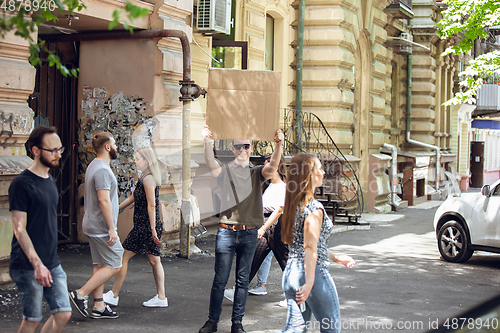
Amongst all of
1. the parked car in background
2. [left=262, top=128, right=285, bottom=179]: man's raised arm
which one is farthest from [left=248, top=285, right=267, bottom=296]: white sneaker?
the parked car in background

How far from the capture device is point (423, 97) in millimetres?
23031

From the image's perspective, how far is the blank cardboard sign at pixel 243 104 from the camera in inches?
194

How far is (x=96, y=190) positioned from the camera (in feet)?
17.1

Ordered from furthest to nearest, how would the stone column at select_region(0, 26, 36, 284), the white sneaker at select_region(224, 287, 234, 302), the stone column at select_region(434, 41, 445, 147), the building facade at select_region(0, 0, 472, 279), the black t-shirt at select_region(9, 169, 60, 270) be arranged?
the stone column at select_region(434, 41, 445, 147) < the building facade at select_region(0, 0, 472, 279) < the white sneaker at select_region(224, 287, 234, 302) < the stone column at select_region(0, 26, 36, 284) < the black t-shirt at select_region(9, 169, 60, 270)

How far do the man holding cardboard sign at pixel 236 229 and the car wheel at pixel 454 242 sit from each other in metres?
5.32

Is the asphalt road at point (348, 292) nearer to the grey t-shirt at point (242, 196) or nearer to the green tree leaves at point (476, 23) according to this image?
the grey t-shirt at point (242, 196)

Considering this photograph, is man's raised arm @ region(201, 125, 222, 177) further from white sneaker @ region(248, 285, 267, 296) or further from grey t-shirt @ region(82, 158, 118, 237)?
white sneaker @ region(248, 285, 267, 296)

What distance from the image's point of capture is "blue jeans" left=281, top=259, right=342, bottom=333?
144 inches

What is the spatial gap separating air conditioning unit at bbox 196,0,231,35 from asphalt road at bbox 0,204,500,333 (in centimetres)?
375

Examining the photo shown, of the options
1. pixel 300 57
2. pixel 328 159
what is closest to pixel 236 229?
pixel 328 159

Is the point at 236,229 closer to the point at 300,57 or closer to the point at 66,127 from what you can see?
the point at 66,127

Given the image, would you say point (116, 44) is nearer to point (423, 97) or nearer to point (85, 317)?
point (85, 317)

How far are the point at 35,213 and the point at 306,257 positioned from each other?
5.99 ft

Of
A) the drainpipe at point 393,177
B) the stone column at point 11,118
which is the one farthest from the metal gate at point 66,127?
the drainpipe at point 393,177
